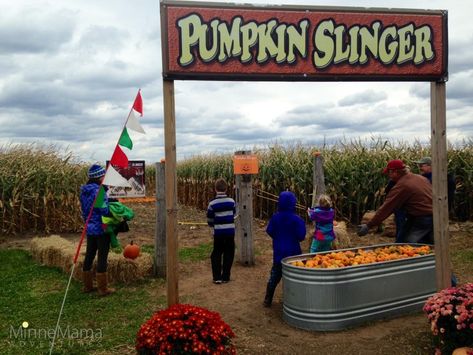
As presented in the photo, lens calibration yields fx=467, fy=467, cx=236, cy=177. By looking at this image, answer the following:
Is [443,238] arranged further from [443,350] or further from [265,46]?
[265,46]

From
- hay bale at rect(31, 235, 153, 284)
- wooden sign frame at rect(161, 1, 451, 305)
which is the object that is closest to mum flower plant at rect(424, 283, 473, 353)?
Answer: wooden sign frame at rect(161, 1, 451, 305)

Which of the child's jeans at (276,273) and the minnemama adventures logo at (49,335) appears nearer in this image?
the minnemama adventures logo at (49,335)

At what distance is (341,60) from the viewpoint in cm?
511

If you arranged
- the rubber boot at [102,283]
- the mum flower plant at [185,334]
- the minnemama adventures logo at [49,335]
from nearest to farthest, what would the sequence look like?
the mum flower plant at [185,334]
the minnemama adventures logo at [49,335]
the rubber boot at [102,283]

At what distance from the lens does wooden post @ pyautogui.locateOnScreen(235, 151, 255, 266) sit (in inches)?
371

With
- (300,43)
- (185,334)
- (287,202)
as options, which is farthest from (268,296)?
(300,43)

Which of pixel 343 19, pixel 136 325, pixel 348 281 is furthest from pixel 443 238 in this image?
pixel 136 325

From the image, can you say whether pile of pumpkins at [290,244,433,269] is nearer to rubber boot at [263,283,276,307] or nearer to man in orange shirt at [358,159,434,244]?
man in orange shirt at [358,159,434,244]

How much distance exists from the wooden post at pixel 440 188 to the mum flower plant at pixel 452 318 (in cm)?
45

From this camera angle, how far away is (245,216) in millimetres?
9469

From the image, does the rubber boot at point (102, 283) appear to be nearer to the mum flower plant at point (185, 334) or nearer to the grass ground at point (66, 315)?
the grass ground at point (66, 315)

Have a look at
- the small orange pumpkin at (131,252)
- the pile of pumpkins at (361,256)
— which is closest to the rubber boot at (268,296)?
the pile of pumpkins at (361,256)

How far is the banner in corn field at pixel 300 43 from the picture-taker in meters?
4.59

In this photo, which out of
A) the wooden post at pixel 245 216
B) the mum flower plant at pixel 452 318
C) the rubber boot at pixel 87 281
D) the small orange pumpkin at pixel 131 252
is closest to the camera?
the mum flower plant at pixel 452 318
